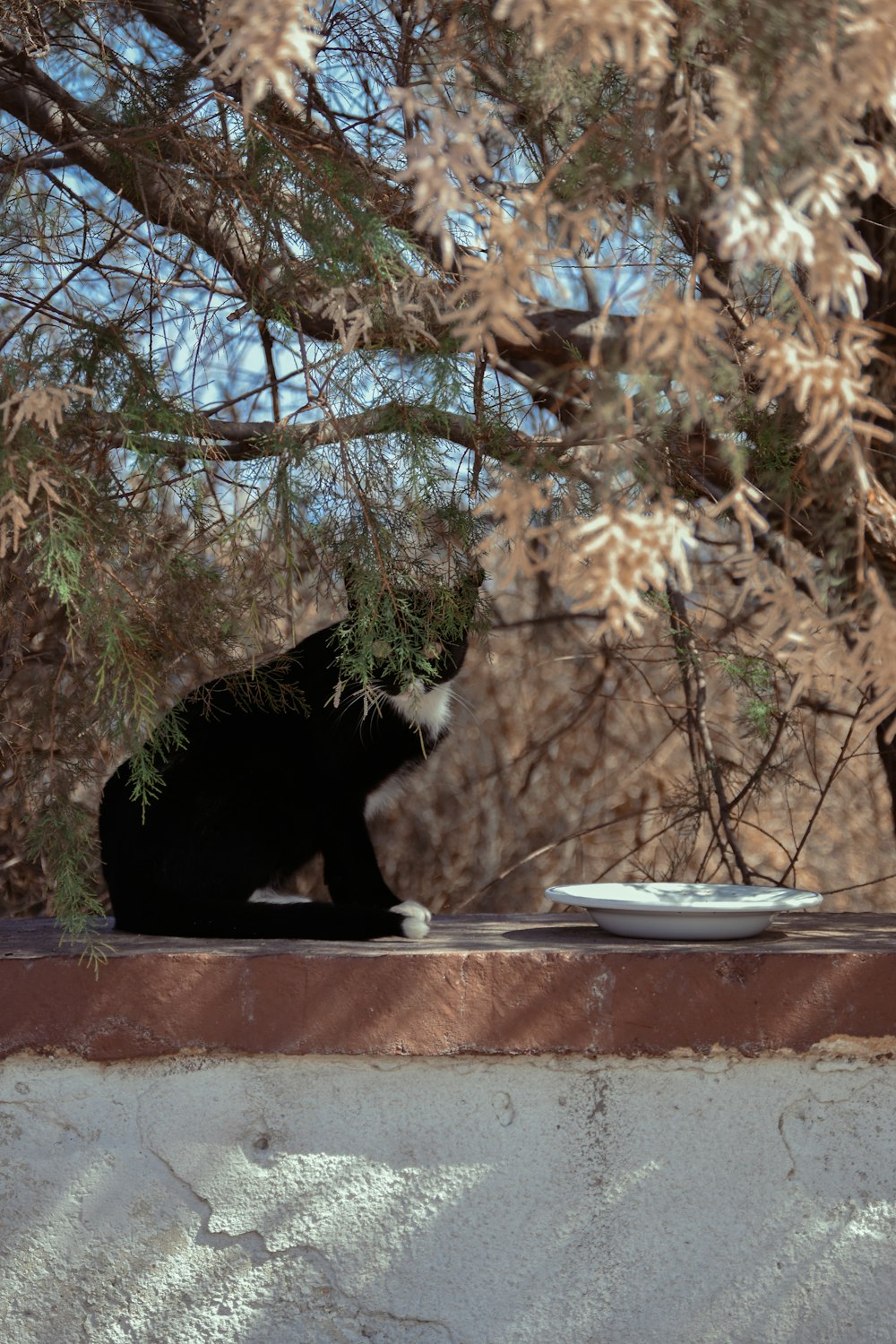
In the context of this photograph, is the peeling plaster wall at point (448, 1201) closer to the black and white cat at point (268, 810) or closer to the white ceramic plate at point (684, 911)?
the white ceramic plate at point (684, 911)

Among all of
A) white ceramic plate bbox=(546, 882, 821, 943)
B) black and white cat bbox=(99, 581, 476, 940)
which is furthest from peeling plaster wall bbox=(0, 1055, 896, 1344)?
black and white cat bbox=(99, 581, 476, 940)

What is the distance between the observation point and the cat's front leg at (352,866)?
198 centimetres

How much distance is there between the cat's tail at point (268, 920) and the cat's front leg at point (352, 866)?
0.26 m

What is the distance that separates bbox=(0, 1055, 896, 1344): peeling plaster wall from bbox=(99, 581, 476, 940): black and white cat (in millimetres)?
272

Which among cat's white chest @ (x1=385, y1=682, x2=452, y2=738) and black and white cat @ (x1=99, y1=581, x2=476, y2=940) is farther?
cat's white chest @ (x1=385, y1=682, x2=452, y2=738)

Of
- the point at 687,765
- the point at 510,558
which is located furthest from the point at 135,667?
the point at 687,765

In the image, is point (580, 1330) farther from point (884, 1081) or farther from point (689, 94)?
point (689, 94)

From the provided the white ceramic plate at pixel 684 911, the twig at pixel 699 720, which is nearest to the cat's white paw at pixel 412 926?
the white ceramic plate at pixel 684 911

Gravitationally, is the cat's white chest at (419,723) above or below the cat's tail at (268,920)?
above

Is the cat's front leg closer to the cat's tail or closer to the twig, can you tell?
the cat's tail

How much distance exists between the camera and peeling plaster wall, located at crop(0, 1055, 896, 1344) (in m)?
1.42

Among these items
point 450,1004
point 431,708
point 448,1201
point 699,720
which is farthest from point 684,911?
point 699,720

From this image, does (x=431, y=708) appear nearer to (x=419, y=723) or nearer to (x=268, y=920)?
(x=419, y=723)

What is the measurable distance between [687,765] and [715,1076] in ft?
5.54
